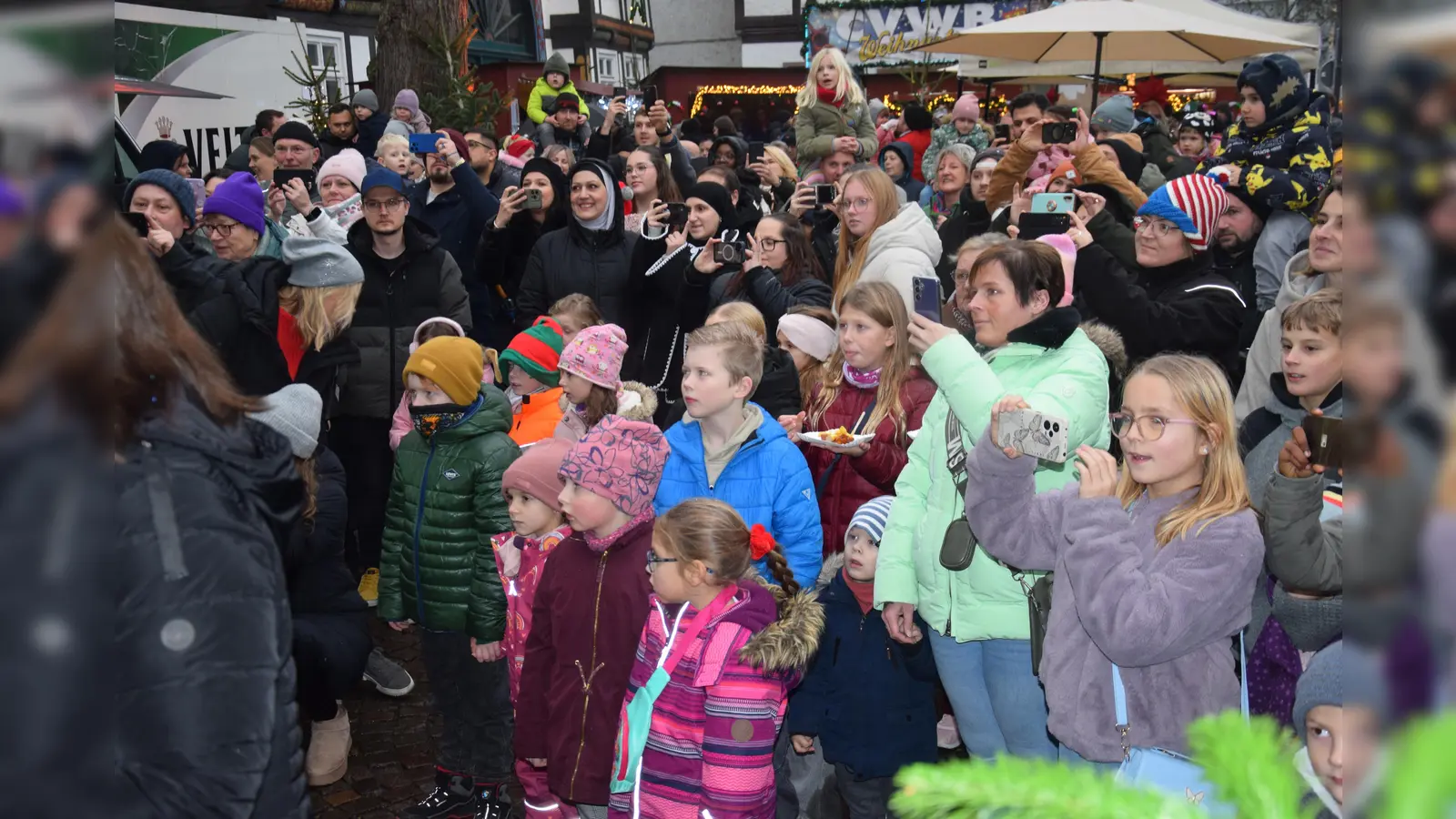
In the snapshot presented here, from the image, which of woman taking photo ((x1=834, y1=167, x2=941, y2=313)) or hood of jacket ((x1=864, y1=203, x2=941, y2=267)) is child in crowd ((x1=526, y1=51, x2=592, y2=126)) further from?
hood of jacket ((x1=864, y1=203, x2=941, y2=267))

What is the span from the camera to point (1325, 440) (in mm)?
2400

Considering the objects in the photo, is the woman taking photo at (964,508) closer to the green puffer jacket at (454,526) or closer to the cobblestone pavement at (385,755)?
the green puffer jacket at (454,526)

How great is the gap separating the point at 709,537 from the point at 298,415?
3.78 ft

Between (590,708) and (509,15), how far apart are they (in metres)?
25.0

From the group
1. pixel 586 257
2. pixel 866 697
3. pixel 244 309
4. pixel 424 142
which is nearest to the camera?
pixel 244 309

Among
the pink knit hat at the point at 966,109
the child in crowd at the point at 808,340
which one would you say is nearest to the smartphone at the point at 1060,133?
the child in crowd at the point at 808,340

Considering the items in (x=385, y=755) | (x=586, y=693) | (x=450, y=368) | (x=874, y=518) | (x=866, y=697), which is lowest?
(x=385, y=755)

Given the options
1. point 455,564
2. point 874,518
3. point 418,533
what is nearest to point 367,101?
point 418,533

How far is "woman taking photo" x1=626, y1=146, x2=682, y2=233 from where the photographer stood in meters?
7.18

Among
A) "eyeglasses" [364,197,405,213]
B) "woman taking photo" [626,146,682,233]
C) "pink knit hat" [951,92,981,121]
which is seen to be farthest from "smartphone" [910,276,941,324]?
"pink knit hat" [951,92,981,121]

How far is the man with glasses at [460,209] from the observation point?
24.4 ft

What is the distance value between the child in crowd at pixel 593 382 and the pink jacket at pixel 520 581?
0.60 metres

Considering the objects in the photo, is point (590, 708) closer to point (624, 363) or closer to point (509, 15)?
point (624, 363)

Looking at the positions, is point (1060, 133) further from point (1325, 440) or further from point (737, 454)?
point (1325, 440)
